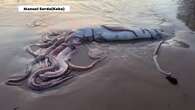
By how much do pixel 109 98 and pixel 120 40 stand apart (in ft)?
8.34

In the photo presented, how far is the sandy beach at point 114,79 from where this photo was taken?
5.62 meters

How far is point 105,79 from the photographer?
6.24 metres

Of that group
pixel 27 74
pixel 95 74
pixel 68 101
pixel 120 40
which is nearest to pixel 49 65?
pixel 27 74

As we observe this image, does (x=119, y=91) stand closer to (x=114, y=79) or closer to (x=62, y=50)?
(x=114, y=79)

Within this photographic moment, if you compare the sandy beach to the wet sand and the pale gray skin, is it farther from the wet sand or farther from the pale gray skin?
the pale gray skin

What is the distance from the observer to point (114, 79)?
6.25 metres

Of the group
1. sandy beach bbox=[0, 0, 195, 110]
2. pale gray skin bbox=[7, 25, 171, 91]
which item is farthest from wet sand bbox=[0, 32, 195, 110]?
pale gray skin bbox=[7, 25, 171, 91]

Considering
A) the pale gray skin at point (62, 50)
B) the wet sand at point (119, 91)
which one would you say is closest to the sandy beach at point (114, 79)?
the wet sand at point (119, 91)

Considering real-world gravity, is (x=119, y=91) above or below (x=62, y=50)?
below

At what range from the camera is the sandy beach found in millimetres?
5625

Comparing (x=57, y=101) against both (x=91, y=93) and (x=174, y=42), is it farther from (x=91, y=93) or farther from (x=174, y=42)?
(x=174, y=42)

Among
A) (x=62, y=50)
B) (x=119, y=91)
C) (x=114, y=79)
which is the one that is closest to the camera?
(x=119, y=91)

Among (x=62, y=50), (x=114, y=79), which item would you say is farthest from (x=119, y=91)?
(x=62, y=50)

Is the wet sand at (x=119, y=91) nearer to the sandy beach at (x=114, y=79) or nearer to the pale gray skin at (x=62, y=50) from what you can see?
the sandy beach at (x=114, y=79)
